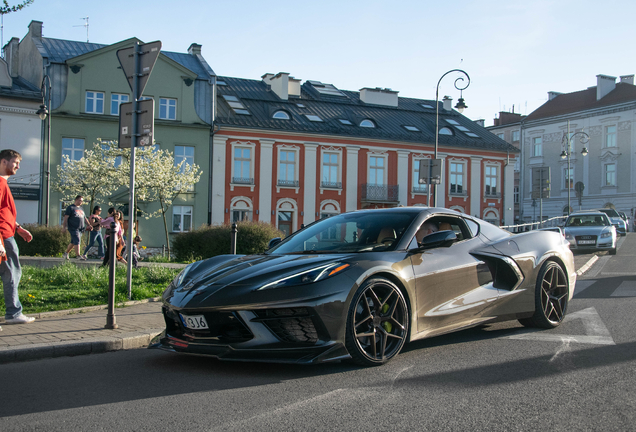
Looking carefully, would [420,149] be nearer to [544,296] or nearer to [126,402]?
[544,296]

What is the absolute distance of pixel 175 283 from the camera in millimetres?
5402

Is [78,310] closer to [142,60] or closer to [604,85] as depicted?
[142,60]

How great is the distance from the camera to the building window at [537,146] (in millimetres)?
71062

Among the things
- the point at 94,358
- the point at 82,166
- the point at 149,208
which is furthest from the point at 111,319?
the point at 149,208

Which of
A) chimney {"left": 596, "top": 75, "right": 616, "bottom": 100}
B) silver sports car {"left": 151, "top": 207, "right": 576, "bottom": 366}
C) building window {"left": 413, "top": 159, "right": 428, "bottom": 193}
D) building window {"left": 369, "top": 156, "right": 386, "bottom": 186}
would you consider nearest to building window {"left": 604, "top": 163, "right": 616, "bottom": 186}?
chimney {"left": 596, "top": 75, "right": 616, "bottom": 100}

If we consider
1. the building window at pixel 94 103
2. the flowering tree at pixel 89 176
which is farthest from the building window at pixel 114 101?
the flowering tree at pixel 89 176

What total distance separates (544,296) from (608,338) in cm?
79

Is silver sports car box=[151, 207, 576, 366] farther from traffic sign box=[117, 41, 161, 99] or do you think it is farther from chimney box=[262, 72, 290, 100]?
chimney box=[262, 72, 290, 100]

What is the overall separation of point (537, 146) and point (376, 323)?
72.1 m

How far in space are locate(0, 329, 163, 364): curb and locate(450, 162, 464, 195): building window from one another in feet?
130

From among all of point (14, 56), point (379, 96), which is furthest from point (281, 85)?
point (14, 56)

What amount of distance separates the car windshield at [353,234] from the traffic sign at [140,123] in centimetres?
275

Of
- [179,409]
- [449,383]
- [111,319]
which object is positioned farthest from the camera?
[111,319]

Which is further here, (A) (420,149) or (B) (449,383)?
(A) (420,149)
